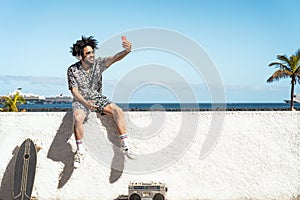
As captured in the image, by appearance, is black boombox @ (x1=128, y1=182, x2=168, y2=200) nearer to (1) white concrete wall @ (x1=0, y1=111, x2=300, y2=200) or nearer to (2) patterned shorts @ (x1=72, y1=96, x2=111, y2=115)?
(1) white concrete wall @ (x1=0, y1=111, x2=300, y2=200)

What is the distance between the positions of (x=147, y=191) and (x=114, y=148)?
2.42ft

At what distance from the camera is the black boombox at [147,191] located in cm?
435

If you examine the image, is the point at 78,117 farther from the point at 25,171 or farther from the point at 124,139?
the point at 25,171

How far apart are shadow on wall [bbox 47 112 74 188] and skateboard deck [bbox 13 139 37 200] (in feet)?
0.94

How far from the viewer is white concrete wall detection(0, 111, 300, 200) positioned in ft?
15.5

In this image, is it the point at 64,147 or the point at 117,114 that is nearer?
the point at 117,114

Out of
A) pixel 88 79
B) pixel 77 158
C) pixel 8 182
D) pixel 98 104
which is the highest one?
pixel 88 79

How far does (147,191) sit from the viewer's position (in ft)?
14.3

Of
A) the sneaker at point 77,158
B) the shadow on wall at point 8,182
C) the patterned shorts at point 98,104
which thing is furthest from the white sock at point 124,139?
the shadow on wall at point 8,182

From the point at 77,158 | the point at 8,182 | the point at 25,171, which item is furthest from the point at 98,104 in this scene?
the point at 8,182

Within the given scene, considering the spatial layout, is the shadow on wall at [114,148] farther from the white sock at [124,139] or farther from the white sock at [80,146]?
the white sock at [80,146]

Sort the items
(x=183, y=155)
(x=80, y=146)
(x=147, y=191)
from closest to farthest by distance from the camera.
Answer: (x=147, y=191) < (x=80, y=146) < (x=183, y=155)

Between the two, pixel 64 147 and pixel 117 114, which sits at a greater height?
pixel 117 114

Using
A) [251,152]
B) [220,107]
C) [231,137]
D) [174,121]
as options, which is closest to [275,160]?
[251,152]
